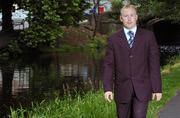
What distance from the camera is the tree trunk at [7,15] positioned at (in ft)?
152

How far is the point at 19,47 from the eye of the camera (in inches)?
1656

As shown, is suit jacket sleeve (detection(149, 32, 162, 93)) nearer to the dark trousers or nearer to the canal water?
the dark trousers

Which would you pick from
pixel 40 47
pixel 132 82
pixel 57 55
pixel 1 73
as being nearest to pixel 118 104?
pixel 132 82

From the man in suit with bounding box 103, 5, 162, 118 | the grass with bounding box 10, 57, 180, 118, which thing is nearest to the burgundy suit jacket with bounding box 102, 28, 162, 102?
the man in suit with bounding box 103, 5, 162, 118

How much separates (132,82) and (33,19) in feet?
116

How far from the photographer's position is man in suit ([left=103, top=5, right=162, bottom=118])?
7617 mm

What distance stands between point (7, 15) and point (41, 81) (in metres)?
24.0

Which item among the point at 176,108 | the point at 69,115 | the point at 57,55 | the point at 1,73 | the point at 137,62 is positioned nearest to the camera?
the point at 137,62

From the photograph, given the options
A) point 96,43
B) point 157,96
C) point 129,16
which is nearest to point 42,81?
point 157,96

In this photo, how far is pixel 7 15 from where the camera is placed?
154 feet

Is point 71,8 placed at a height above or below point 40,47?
above

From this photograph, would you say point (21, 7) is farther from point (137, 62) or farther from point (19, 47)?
point (137, 62)

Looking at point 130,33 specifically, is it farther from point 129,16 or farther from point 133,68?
point 133,68

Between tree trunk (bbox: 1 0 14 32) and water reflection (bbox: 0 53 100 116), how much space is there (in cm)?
1087
